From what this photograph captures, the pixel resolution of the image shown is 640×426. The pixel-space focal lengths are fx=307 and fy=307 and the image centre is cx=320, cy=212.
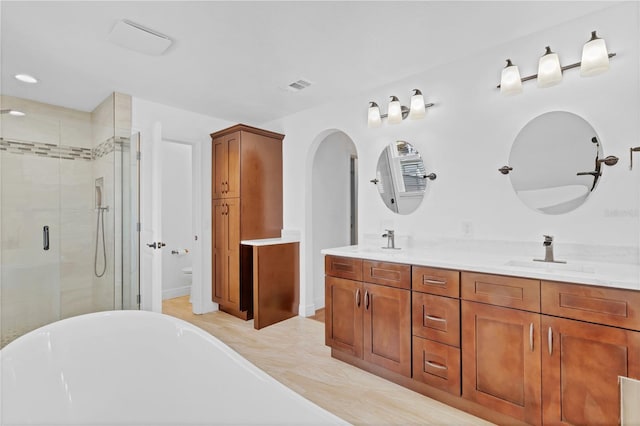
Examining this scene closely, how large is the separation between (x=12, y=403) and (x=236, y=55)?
7.53 ft

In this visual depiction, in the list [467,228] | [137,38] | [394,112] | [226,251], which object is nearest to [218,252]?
[226,251]

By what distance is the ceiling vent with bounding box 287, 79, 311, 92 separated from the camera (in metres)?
2.81

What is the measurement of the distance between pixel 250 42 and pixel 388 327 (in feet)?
7.30

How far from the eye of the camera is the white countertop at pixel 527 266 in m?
1.42

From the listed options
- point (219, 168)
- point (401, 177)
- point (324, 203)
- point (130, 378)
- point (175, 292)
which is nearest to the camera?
point (130, 378)

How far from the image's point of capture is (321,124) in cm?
344

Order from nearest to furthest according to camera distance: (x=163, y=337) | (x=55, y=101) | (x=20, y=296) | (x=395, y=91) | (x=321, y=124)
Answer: (x=163, y=337) < (x=20, y=296) < (x=395, y=91) < (x=55, y=101) < (x=321, y=124)

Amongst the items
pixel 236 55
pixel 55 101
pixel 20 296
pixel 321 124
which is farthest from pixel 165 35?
pixel 20 296

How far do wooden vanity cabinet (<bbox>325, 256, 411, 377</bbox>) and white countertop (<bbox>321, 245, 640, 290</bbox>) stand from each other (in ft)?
0.42

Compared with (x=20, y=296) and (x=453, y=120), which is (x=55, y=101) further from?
(x=453, y=120)

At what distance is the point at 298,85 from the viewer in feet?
9.44

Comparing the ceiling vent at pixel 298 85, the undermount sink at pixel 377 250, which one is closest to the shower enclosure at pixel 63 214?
the ceiling vent at pixel 298 85

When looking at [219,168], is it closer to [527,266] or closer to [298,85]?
[298,85]

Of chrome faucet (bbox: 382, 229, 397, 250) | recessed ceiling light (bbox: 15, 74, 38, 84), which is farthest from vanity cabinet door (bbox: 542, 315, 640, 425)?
recessed ceiling light (bbox: 15, 74, 38, 84)
